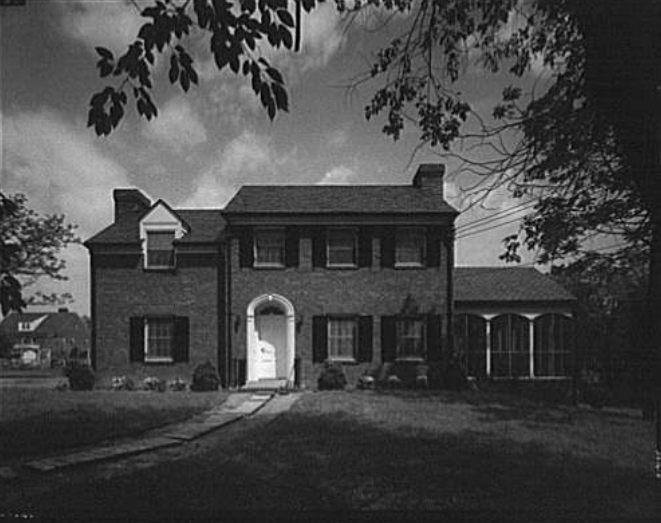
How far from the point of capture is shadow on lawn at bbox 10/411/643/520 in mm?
2719

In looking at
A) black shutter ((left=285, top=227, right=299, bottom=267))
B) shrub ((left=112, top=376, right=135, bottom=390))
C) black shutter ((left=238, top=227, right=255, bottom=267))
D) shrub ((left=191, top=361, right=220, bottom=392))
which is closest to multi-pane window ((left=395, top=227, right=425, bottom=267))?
Answer: black shutter ((left=285, top=227, right=299, bottom=267))

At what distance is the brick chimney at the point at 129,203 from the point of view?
3.26 meters

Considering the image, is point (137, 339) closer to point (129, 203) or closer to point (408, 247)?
point (129, 203)

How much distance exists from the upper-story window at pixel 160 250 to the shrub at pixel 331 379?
3.29m

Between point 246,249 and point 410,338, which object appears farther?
point 246,249

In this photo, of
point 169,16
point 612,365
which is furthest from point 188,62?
point 612,365

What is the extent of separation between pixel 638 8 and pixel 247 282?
7343 millimetres

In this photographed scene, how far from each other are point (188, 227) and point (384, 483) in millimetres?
3664

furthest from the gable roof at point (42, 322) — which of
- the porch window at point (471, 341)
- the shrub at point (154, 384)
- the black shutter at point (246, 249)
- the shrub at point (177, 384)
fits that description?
the porch window at point (471, 341)

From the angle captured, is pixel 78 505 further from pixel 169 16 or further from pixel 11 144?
pixel 169 16

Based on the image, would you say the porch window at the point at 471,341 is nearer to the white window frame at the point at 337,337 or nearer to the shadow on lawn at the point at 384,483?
the white window frame at the point at 337,337

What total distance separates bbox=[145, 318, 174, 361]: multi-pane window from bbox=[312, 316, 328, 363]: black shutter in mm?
2649

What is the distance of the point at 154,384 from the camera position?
7.37 m

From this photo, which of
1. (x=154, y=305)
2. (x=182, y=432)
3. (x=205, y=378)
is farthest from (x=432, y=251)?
(x=182, y=432)
